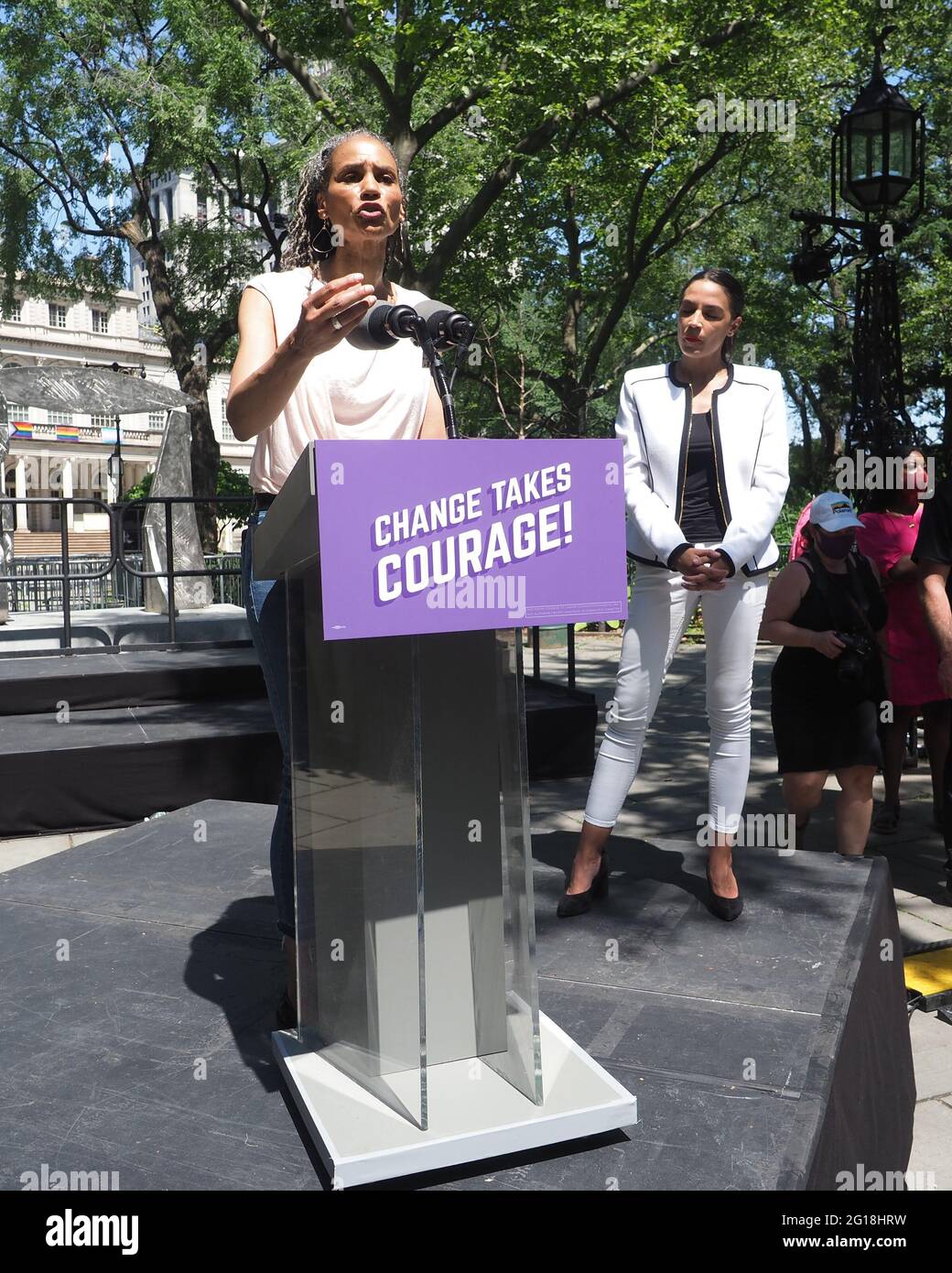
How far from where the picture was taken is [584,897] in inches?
136

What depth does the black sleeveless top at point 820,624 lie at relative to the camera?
4562 mm

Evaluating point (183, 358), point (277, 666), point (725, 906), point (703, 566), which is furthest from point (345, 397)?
Result: point (183, 358)

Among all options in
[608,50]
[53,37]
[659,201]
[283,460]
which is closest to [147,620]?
[608,50]

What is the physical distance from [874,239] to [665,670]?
546 cm

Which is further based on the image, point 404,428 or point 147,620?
point 147,620

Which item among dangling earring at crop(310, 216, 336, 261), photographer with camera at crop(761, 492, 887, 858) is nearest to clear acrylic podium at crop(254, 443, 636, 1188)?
dangling earring at crop(310, 216, 336, 261)

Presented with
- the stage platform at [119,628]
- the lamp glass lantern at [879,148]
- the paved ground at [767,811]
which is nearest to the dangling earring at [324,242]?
the paved ground at [767,811]

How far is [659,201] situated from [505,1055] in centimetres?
1924

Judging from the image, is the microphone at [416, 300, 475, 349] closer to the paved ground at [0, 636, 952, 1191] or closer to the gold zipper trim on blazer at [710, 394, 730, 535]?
the gold zipper trim on blazer at [710, 394, 730, 535]

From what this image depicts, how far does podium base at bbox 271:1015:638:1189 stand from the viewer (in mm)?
1998

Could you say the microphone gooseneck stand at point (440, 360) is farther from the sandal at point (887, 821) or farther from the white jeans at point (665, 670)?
the sandal at point (887, 821)

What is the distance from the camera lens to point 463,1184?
2031 mm

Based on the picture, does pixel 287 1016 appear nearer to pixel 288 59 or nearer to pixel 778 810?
pixel 778 810
